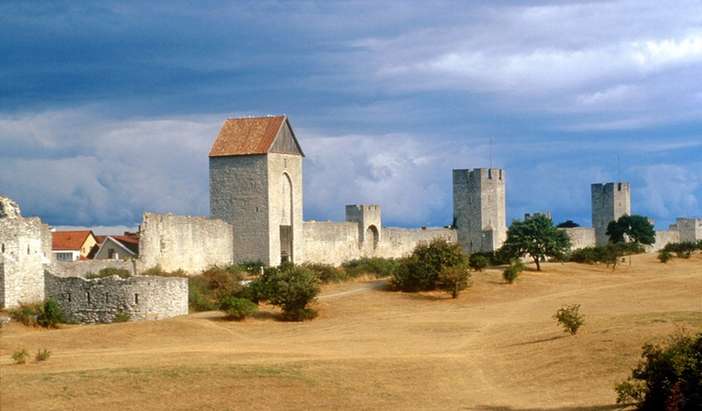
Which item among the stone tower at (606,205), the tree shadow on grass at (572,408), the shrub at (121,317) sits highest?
the stone tower at (606,205)

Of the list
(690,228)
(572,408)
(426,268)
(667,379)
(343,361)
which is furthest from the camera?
(690,228)

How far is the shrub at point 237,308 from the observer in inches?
1372

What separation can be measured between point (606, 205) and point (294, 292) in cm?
4995

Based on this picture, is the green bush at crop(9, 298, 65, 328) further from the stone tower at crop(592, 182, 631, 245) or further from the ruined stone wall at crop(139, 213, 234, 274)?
the stone tower at crop(592, 182, 631, 245)

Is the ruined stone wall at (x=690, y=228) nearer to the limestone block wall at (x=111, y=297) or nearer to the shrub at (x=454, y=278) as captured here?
the shrub at (x=454, y=278)

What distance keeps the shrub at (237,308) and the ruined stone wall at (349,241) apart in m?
17.1

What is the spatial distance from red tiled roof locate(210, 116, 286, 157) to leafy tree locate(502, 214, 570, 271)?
13196 mm

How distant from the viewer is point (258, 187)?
49.7m

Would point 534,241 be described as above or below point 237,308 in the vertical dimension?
above

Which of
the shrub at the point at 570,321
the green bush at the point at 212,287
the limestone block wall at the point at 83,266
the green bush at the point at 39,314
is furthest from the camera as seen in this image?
the green bush at the point at 212,287

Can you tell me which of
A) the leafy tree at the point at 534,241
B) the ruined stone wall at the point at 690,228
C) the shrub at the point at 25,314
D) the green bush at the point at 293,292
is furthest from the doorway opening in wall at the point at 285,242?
the ruined stone wall at the point at 690,228

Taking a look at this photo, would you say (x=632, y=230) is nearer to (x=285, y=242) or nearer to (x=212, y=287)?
(x=285, y=242)

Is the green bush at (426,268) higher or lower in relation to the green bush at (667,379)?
higher

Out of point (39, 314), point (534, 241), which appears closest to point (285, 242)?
point (534, 241)
